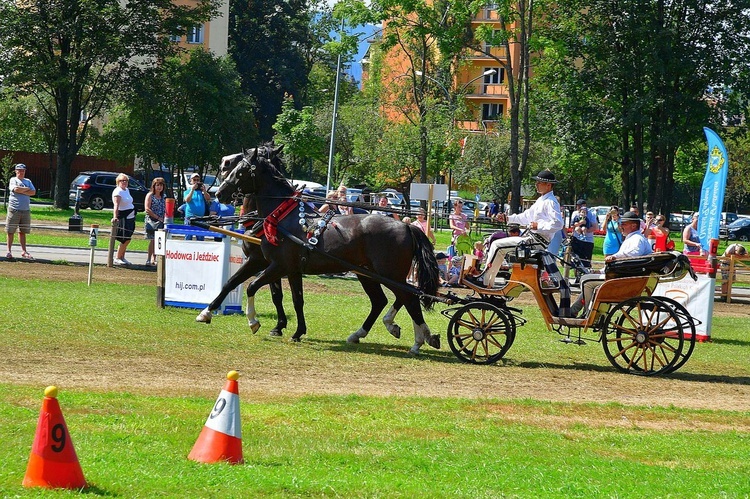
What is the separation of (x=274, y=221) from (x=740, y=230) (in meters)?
50.1

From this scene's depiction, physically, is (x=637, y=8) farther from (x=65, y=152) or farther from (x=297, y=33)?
(x=297, y=33)

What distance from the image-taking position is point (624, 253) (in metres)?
13.0

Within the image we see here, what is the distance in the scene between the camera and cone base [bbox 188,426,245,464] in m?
6.73

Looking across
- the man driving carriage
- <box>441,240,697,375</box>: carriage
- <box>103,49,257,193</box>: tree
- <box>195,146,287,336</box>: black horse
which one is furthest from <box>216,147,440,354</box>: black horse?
<box>103,49,257,193</box>: tree

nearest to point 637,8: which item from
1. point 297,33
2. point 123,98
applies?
point 123,98

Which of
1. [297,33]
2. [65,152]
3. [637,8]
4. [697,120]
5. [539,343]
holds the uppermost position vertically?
[297,33]

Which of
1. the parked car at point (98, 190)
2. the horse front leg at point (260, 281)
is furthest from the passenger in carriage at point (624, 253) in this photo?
the parked car at point (98, 190)

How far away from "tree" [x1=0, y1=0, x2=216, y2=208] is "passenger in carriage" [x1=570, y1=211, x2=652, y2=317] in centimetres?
3288

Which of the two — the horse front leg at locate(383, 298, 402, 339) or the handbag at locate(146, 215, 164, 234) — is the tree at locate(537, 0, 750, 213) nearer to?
the handbag at locate(146, 215, 164, 234)

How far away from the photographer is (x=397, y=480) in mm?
6863

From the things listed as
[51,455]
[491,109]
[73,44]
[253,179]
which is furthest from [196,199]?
[491,109]

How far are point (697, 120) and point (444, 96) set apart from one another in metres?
27.8

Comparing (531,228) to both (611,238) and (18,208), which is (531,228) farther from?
(18,208)

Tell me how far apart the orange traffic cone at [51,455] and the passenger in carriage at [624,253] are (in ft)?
27.0
